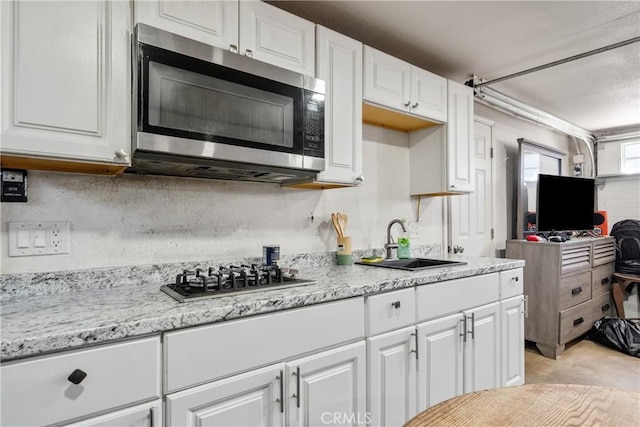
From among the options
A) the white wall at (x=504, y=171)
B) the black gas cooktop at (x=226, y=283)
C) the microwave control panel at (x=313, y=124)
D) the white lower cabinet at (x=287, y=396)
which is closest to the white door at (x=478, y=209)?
the white wall at (x=504, y=171)

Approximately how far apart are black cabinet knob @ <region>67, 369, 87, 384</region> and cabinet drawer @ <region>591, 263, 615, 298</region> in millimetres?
4487

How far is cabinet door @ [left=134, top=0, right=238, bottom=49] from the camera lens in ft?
4.66

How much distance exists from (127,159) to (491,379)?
2.29 meters

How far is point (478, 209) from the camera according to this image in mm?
3441

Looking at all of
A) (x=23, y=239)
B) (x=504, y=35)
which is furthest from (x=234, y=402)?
(x=504, y=35)

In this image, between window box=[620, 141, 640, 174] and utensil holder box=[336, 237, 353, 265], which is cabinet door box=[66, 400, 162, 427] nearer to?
utensil holder box=[336, 237, 353, 265]

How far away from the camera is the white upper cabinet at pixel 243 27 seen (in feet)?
4.79

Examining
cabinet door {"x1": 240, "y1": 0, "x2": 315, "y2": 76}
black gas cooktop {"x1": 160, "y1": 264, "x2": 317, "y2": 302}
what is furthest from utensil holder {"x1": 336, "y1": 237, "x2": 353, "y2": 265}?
cabinet door {"x1": 240, "y1": 0, "x2": 315, "y2": 76}

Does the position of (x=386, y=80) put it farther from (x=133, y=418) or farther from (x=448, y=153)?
(x=133, y=418)

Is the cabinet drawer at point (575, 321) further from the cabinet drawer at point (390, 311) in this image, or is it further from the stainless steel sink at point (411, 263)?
the cabinet drawer at point (390, 311)

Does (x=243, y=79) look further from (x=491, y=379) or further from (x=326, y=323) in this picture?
(x=491, y=379)

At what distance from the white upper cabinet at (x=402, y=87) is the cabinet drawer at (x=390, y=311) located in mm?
1131

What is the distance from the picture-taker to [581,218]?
418 cm

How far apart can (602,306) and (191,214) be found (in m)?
4.44
